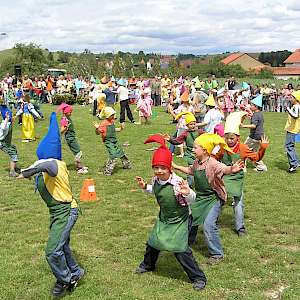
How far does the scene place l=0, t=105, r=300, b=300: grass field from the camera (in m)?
5.48

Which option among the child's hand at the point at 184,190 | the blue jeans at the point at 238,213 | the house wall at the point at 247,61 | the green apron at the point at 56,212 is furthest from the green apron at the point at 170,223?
the house wall at the point at 247,61

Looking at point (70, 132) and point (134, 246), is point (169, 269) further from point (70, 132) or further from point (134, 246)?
point (70, 132)

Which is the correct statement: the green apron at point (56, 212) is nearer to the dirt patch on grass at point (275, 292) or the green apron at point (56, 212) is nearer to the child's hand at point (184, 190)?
the child's hand at point (184, 190)

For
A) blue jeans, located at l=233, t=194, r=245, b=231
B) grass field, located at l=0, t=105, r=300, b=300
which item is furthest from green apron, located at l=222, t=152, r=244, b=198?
grass field, located at l=0, t=105, r=300, b=300

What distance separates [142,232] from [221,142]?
7.23 ft

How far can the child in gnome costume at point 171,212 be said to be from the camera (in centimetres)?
523

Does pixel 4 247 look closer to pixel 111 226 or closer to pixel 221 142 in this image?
pixel 111 226

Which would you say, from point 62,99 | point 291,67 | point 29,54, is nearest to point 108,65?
point 29,54

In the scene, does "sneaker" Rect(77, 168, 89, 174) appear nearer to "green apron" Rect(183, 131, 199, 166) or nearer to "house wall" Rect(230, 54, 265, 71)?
"green apron" Rect(183, 131, 199, 166)

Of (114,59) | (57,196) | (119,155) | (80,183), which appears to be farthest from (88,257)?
(114,59)

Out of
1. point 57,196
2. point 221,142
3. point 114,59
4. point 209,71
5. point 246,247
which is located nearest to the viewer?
point 57,196

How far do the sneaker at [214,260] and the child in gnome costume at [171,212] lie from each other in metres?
0.65

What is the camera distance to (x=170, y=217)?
5.43 metres

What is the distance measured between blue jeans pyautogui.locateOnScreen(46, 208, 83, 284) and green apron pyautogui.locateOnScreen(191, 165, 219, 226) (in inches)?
66.8
